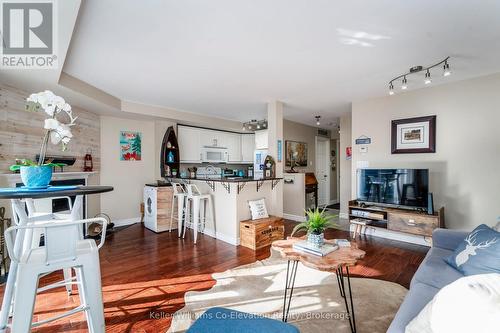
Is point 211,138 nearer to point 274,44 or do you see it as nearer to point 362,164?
point 362,164

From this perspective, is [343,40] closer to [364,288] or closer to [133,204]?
[364,288]

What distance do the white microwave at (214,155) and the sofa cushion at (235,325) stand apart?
492 cm

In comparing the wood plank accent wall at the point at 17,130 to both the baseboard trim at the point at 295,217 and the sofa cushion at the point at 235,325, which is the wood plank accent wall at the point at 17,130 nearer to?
the sofa cushion at the point at 235,325

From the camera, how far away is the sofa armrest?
6.98ft

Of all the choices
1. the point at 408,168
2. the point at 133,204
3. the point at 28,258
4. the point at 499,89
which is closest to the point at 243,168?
the point at 133,204

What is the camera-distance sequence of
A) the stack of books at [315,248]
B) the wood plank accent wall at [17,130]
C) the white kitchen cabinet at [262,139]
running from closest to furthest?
the stack of books at [315,248] < the wood plank accent wall at [17,130] < the white kitchen cabinet at [262,139]

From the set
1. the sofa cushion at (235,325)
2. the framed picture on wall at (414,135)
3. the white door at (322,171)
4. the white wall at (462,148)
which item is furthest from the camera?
the white door at (322,171)

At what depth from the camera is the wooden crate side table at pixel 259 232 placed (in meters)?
3.51

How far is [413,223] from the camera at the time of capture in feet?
11.1

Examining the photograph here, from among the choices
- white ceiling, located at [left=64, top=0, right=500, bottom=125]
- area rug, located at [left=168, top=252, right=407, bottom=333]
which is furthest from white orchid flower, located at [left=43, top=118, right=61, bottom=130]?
area rug, located at [left=168, top=252, right=407, bottom=333]

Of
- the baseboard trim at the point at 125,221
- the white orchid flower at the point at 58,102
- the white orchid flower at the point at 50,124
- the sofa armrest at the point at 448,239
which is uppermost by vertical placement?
the white orchid flower at the point at 58,102

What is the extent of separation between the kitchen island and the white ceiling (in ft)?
4.89

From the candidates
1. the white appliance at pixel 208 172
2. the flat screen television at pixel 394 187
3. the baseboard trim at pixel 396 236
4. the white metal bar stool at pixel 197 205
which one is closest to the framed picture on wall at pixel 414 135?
the flat screen television at pixel 394 187

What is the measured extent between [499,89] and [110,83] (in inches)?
209
